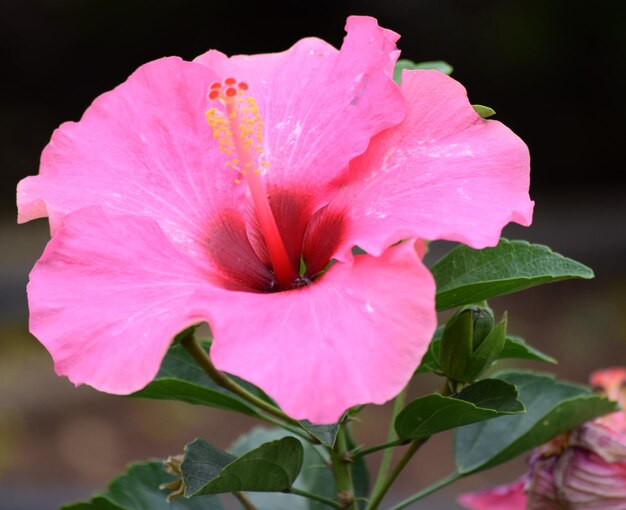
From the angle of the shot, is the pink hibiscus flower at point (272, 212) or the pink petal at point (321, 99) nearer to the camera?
the pink hibiscus flower at point (272, 212)

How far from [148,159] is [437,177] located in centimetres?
30

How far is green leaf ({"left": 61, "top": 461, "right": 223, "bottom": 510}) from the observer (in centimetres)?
112

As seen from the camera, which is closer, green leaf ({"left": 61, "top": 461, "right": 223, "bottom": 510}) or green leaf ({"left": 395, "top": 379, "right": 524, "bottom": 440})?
green leaf ({"left": 395, "top": 379, "right": 524, "bottom": 440})

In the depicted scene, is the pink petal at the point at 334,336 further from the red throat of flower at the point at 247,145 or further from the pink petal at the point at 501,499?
the pink petal at the point at 501,499

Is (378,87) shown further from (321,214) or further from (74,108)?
(74,108)

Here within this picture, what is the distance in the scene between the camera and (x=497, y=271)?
99 centimetres

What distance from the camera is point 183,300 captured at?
854 millimetres

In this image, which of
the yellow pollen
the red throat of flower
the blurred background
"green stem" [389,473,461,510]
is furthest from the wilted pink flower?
the blurred background

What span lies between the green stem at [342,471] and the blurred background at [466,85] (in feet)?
12.0

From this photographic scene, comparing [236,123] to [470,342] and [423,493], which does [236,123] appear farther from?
[423,493]

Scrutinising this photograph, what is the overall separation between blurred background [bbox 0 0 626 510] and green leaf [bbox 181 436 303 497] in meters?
3.75

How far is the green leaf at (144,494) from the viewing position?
44.1 inches

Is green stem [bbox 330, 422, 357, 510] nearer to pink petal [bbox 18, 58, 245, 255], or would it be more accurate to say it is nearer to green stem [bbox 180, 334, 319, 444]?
green stem [bbox 180, 334, 319, 444]

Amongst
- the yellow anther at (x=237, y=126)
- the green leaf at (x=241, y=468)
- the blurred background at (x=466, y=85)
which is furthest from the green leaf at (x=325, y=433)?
the blurred background at (x=466, y=85)
